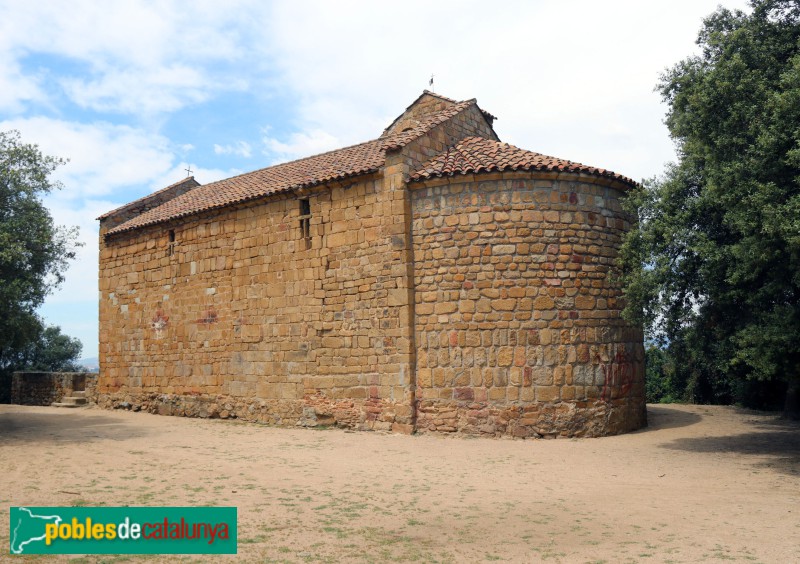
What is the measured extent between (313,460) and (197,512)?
13.2 feet

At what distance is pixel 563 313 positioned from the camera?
44.0 feet

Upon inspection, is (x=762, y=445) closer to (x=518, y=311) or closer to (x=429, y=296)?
(x=518, y=311)

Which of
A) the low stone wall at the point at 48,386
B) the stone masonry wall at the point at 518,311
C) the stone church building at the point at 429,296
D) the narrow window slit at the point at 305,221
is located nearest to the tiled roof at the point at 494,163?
the stone church building at the point at 429,296

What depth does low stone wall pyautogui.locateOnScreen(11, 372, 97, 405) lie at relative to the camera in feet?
75.5

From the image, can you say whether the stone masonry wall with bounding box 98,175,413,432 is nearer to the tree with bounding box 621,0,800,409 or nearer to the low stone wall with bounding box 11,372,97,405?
the low stone wall with bounding box 11,372,97,405

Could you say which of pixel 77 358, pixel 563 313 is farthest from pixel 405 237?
pixel 77 358

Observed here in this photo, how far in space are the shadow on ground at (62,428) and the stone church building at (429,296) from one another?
100 inches

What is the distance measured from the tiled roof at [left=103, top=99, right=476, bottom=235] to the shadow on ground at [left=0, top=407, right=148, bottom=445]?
583cm

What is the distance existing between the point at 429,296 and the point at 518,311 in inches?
73.7

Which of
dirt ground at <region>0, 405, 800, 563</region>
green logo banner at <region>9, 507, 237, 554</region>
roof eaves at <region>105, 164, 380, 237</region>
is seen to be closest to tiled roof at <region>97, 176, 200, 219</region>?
roof eaves at <region>105, 164, 380, 237</region>

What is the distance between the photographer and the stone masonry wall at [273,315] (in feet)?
46.9

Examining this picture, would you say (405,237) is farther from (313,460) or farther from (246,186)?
(246,186)

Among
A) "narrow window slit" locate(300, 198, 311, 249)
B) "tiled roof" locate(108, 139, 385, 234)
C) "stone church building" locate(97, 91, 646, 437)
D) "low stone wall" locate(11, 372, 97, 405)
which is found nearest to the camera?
"stone church building" locate(97, 91, 646, 437)

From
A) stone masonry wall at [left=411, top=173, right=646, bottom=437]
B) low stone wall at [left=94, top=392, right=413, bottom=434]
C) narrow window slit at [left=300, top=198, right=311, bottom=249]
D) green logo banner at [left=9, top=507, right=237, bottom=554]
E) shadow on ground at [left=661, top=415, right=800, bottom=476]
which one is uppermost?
narrow window slit at [left=300, top=198, right=311, bottom=249]
